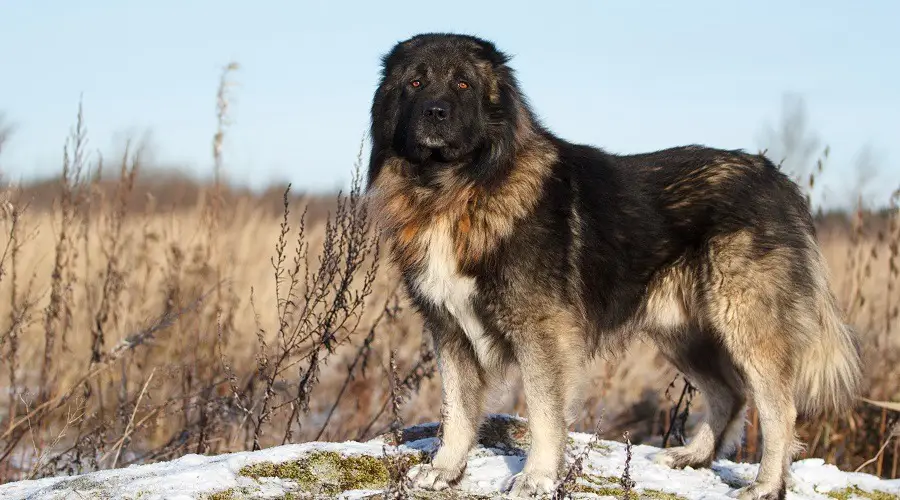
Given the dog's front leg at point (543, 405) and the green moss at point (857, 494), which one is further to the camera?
the green moss at point (857, 494)

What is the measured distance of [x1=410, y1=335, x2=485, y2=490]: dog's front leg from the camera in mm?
3584

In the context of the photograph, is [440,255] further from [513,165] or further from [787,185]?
[787,185]

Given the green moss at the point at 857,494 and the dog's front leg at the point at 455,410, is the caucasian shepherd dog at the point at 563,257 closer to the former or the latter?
the dog's front leg at the point at 455,410

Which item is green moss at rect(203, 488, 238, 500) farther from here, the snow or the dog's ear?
the dog's ear

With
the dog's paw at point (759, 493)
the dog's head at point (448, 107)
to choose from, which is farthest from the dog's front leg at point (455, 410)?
the dog's paw at point (759, 493)

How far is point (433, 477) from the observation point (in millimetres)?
3549

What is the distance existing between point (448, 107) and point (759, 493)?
207 cm

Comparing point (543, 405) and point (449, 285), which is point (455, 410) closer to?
point (543, 405)

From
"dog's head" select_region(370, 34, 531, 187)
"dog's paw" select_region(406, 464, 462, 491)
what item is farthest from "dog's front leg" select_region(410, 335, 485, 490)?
"dog's head" select_region(370, 34, 531, 187)

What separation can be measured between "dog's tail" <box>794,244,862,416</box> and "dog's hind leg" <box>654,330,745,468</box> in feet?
1.07

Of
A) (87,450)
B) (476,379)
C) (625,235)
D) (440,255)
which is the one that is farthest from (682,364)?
(87,450)

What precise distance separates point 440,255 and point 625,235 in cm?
88

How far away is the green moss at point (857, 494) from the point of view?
13.0 ft

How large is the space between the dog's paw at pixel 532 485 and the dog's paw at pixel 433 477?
29 centimetres
